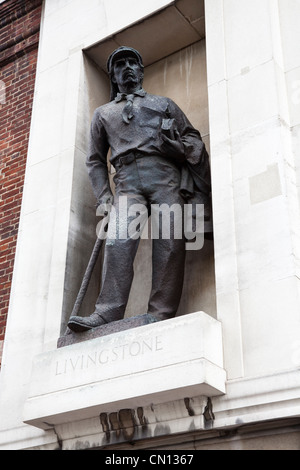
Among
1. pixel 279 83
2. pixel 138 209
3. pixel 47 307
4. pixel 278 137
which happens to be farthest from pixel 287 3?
pixel 47 307

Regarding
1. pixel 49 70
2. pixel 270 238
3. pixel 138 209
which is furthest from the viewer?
pixel 49 70

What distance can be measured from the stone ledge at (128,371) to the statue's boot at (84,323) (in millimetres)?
170

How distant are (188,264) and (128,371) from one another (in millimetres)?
1635

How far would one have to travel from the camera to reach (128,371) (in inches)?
207

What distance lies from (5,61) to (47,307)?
164 inches

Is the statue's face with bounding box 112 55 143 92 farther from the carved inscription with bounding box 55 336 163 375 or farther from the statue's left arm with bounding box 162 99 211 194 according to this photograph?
the carved inscription with bounding box 55 336 163 375

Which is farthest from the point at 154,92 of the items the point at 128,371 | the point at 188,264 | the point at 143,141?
the point at 128,371

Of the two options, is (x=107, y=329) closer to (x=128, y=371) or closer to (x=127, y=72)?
(x=128, y=371)

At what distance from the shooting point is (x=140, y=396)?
5.10 m

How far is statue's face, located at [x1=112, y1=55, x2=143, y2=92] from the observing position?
6887 millimetres

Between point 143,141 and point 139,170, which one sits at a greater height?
point 143,141

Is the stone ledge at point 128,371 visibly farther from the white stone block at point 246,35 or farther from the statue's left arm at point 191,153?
the white stone block at point 246,35

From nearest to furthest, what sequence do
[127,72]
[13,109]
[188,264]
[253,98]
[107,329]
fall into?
[107,329] → [253,98] → [188,264] → [127,72] → [13,109]

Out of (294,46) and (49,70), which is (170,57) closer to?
(49,70)
